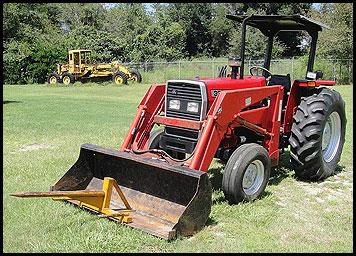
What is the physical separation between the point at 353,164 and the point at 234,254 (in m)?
4.11

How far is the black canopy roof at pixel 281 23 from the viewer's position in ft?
20.5

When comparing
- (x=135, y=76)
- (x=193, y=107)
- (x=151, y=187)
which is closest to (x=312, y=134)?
(x=193, y=107)

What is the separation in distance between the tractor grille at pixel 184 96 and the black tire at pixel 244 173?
67 centimetres

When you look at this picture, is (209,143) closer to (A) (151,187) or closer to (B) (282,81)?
(A) (151,187)

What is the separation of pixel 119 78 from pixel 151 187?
2335 centimetres

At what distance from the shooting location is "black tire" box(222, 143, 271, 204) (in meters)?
5.04

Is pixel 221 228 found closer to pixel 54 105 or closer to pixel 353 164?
pixel 353 164

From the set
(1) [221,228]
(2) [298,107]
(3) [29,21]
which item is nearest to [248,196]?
(1) [221,228]

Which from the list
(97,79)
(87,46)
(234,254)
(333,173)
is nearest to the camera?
(234,254)

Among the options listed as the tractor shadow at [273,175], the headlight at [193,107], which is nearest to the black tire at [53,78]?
the tractor shadow at [273,175]

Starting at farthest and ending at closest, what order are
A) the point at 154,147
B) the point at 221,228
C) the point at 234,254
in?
the point at 154,147, the point at 221,228, the point at 234,254

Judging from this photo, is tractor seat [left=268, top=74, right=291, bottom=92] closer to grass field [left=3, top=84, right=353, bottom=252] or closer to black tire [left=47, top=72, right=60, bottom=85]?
grass field [left=3, top=84, right=353, bottom=252]

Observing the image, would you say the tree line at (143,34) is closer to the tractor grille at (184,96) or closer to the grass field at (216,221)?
the grass field at (216,221)

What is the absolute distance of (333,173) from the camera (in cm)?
679
